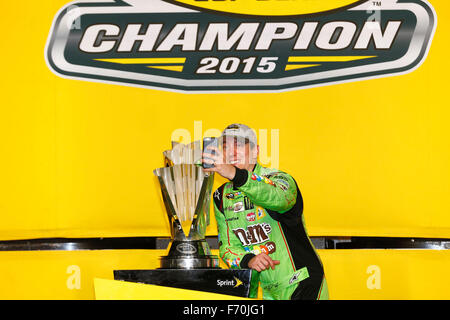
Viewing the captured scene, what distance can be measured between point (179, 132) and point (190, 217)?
1.40m

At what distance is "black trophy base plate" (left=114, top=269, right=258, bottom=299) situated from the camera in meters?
1.75

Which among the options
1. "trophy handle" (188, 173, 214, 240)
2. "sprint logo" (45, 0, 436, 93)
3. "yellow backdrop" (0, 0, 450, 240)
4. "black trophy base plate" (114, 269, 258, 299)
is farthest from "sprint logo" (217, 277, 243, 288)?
"sprint logo" (45, 0, 436, 93)

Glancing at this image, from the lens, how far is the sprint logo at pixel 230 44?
11.0 ft

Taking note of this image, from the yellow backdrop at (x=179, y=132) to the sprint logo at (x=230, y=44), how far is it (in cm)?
7

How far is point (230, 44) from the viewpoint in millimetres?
3395

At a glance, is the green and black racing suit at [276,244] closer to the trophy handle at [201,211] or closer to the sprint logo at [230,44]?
the trophy handle at [201,211]

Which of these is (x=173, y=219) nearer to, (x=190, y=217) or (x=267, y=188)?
(x=190, y=217)

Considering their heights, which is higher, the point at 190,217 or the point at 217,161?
the point at 217,161

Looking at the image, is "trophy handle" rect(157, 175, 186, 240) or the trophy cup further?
"trophy handle" rect(157, 175, 186, 240)

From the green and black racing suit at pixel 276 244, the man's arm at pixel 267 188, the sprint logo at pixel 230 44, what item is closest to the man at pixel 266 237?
the green and black racing suit at pixel 276 244

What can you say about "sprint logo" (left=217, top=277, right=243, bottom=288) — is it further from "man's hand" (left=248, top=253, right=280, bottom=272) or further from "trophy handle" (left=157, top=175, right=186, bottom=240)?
"man's hand" (left=248, top=253, right=280, bottom=272)

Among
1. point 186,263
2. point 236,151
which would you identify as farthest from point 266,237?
point 186,263
